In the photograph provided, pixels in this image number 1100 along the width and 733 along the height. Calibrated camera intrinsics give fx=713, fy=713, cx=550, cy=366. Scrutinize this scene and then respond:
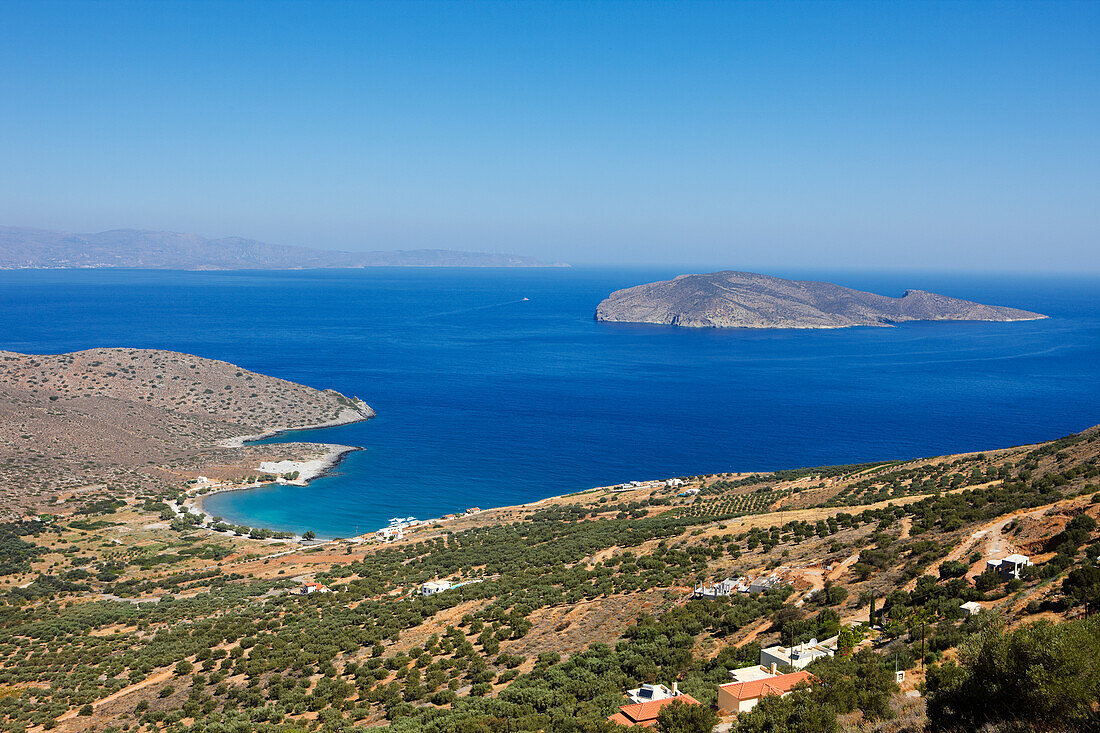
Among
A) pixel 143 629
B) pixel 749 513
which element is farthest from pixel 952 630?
pixel 143 629

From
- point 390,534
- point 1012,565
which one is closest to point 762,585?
point 1012,565

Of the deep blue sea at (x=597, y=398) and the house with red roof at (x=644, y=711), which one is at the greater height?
the house with red roof at (x=644, y=711)

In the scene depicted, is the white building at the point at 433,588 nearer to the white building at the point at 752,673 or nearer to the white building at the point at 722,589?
the white building at the point at 722,589

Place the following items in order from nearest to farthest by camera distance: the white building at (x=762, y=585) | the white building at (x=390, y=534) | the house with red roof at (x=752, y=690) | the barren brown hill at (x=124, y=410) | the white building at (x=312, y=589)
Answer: the house with red roof at (x=752, y=690) → the white building at (x=762, y=585) → the white building at (x=312, y=589) → the white building at (x=390, y=534) → the barren brown hill at (x=124, y=410)

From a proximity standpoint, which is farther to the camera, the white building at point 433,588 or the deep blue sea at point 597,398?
the deep blue sea at point 597,398

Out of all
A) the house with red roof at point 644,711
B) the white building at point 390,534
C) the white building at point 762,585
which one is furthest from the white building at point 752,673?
the white building at point 390,534

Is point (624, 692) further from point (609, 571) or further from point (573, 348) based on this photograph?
point (573, 348)

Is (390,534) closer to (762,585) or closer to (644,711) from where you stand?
(762,585)
